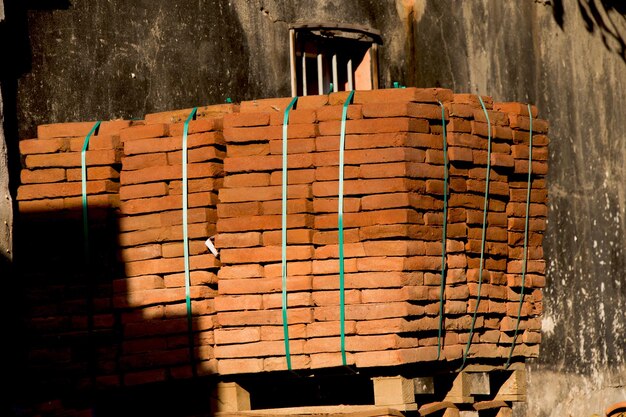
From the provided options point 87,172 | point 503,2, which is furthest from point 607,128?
point 87,172

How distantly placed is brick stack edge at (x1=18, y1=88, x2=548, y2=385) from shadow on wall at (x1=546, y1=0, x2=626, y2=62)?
19.2ft

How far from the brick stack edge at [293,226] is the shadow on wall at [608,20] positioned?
5.86 m

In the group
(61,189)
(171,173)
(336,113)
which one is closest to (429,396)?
(336,113)

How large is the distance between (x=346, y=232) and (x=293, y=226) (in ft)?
0.86

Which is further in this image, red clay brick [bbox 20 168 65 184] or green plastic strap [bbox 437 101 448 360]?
red clay brick [bbox 20 168 65 184]

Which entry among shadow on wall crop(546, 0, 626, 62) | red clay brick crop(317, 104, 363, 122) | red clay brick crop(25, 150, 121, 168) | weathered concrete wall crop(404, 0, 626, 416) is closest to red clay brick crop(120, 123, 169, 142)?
red clay brick crop(25, 150, 121, 168)

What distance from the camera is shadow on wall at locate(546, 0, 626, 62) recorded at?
12.1 metres

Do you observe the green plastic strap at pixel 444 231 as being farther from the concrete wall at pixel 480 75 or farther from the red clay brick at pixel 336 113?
the concrete wall at pixel 480 75

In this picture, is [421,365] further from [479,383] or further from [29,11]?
[29,11]

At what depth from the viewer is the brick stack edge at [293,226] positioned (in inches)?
240

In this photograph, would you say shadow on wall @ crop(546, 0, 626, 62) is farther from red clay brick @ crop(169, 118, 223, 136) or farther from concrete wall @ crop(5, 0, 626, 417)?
red clay brick @ crop(169, 118, 223, 136)

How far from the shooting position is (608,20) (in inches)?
488

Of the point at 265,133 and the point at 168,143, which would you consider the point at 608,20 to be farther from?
the point at 168,143

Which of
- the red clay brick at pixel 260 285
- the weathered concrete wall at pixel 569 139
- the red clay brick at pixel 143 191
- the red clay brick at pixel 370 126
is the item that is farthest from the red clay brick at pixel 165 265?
the weathered concrete wall at pixel 569 139
